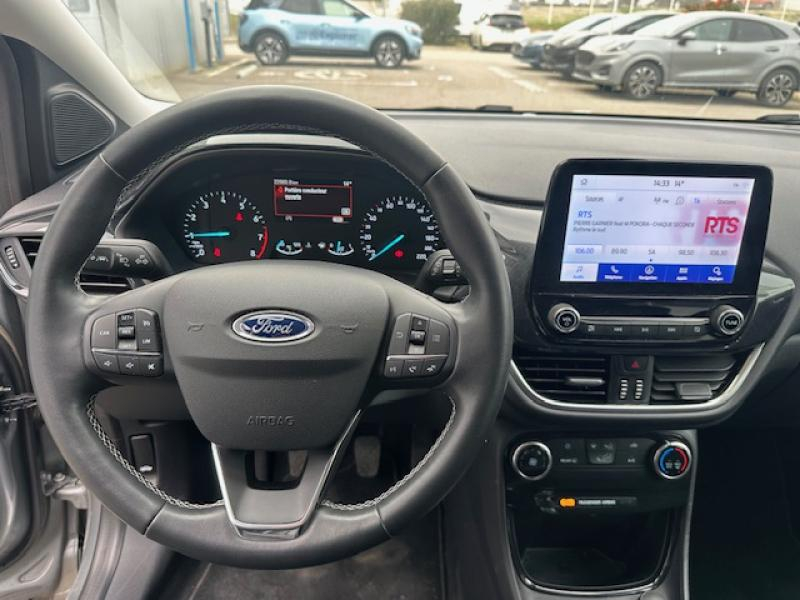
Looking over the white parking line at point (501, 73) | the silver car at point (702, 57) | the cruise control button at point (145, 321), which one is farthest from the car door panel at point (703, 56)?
the cruise control button at point (145, 321)

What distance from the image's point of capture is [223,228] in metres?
1.73

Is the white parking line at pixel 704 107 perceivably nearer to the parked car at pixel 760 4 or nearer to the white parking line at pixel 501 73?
the parked car at pixel 760 4

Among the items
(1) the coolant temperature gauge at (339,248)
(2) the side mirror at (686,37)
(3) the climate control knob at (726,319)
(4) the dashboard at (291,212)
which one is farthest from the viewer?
(2) the side mirror at (686,37)

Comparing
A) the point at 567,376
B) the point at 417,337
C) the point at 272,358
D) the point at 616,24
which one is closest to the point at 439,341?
the point at 417,337

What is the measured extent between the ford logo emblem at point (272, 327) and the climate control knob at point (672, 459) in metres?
0.97

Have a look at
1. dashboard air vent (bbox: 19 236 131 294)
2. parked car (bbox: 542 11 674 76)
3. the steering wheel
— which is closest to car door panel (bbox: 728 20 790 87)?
parked car (bbox: 542 11 674 76)

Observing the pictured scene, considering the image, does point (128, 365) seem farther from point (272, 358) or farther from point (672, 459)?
point (672, 459)

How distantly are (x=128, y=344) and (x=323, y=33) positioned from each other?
54.4 inches

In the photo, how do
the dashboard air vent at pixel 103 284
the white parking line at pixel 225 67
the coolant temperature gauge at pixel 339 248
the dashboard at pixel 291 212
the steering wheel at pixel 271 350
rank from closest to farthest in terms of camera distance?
the steering wheel at pixel 271 350 < the dashboard air vent at pixel 103 284 < the dashboard at pixel 291 212 < the coolant temperature gauge at pixel 339 248 < the white parking line at pixel 225 67

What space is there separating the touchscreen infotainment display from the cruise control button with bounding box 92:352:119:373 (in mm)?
866

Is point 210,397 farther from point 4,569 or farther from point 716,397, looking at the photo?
point 4,569

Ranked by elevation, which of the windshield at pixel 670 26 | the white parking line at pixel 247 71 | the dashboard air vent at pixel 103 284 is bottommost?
the dashboard air vent at pixel 103 284

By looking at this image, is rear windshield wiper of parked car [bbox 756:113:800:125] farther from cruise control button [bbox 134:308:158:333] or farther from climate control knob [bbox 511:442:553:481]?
cruise control button [bbox 134:308:158:333]

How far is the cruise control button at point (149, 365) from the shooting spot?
3.59 feet
